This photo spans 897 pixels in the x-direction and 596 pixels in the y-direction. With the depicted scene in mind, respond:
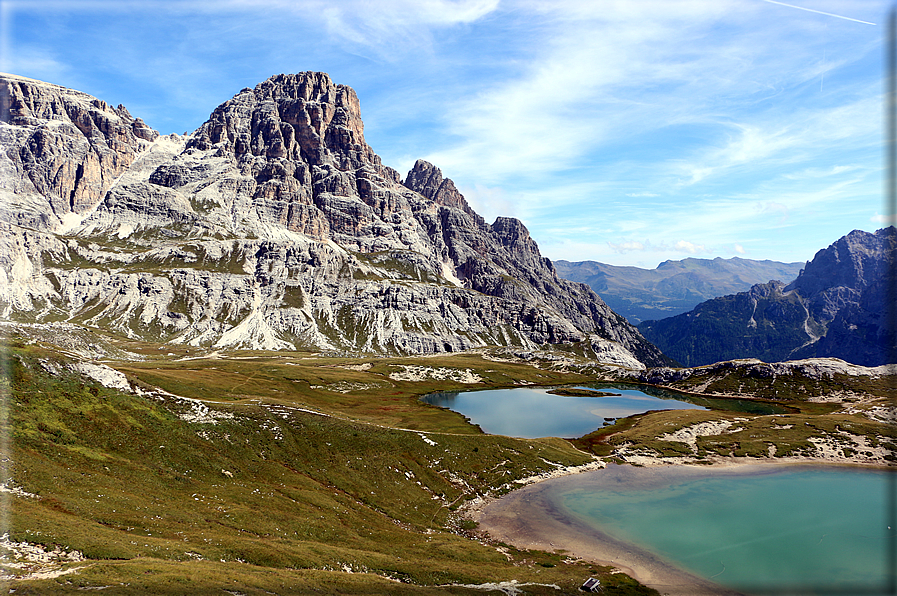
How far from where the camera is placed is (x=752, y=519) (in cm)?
6444

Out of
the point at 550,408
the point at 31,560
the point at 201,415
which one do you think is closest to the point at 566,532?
the point at 31,560

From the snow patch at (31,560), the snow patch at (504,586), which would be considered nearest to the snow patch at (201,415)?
the snow patch at (31,560)

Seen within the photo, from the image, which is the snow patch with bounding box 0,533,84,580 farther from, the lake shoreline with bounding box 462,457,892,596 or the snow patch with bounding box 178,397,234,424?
the lake shoreline with bounding box 462,457,892,596

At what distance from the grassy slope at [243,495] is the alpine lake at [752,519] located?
12.4m

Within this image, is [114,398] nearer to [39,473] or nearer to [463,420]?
[39,473]

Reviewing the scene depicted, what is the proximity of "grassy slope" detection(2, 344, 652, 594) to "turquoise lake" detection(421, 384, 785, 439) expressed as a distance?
38723 mm

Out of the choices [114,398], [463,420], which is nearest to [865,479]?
[463,420]

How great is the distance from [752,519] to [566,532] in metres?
28.7

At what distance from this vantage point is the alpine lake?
160ft

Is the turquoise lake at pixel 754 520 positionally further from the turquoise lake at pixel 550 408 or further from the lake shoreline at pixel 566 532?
the turquoise lake at pixel 550 408

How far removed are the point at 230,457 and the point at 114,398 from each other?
1764 centimetres

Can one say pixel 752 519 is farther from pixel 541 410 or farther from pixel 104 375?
pixel 104 375

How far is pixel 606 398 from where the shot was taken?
198 m

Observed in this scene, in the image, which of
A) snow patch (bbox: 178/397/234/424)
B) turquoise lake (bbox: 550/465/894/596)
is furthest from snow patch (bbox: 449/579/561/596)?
snow patch (bbox: 178/397/234/424)
